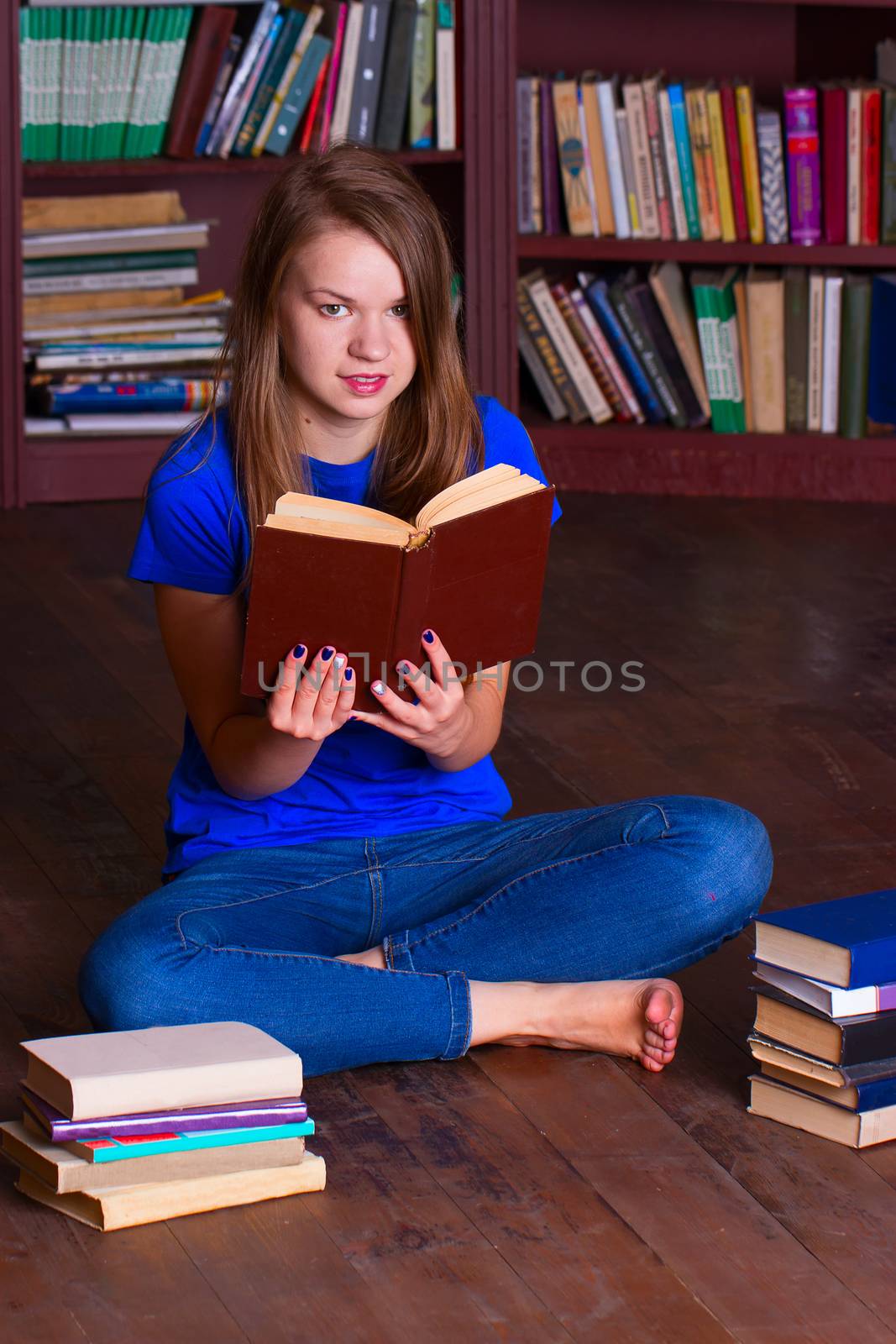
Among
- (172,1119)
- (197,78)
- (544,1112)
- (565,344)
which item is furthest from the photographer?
(565,344)

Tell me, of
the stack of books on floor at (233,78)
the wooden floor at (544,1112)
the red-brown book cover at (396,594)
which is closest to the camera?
the wooden floor at (544,1112)

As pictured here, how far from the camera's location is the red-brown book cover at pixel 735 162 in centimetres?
371

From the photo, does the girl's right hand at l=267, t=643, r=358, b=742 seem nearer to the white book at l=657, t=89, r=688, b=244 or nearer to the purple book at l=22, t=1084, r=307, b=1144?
the purple book at l=22, t=1084, r=307, b=1144

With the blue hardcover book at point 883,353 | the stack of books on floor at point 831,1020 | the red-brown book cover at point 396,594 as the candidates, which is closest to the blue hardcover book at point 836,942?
the stack of books on floor at point 831,1020

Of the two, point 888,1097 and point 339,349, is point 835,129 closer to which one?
point 339,349

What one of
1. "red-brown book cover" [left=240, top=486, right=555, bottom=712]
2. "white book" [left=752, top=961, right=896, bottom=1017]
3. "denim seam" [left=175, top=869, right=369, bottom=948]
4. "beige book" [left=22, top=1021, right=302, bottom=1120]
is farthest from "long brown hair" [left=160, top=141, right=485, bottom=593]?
"white book" [left=752, top=961, right=896, bottom=1017]

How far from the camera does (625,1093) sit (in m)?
1.71

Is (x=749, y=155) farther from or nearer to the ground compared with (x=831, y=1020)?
farther from the ground

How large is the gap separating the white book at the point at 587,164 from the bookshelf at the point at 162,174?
13 cm

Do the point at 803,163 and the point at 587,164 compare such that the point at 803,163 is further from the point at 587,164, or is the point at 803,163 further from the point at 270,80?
the point at 270,80

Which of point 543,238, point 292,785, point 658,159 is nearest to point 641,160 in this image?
point 658,159

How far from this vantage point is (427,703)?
1.65m

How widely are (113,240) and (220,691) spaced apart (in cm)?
218

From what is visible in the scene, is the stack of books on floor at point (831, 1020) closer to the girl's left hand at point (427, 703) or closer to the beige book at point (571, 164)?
the girl's left hand at point (427, 703)
